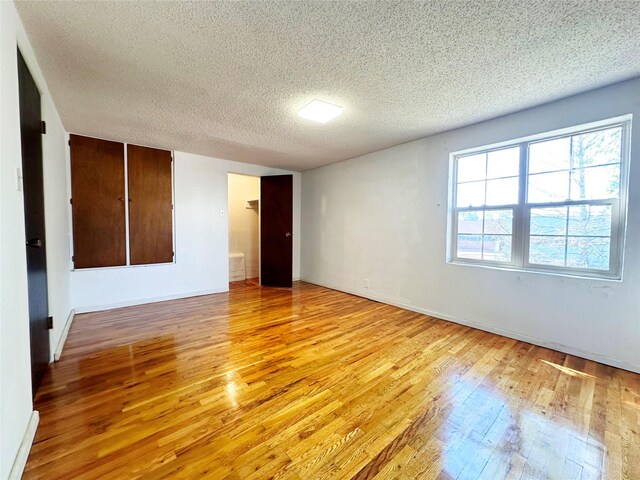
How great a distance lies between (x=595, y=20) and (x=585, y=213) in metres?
1.62

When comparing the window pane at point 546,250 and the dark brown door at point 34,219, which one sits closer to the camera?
the dark brown door at point 34,219

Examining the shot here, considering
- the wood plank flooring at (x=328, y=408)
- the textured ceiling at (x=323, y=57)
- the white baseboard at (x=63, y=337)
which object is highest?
the textured ceiling at (x=323, y=57)

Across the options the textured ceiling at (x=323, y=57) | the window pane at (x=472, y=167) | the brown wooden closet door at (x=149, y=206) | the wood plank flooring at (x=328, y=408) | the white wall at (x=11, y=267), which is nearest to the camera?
the white wall at (x=11, y=267)

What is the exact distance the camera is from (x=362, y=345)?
2586mm

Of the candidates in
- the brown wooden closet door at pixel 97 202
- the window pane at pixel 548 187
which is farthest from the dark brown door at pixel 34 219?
the window pane at pixel 548 187

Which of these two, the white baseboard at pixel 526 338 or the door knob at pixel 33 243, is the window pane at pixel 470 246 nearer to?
the white baseboard at pixel 526 338

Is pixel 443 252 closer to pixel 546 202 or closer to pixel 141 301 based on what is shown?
pixel 546 202

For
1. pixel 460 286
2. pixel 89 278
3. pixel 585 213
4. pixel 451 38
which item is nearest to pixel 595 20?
pixel 451 38

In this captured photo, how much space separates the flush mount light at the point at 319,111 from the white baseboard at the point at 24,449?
2944mm

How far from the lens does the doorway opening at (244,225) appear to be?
5.80 meters

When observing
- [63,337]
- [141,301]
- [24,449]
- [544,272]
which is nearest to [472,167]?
[544,272]

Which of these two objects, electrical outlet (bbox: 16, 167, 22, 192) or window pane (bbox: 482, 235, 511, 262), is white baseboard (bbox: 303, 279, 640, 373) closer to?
window pane (bbox: 482, 235, 511, 262)

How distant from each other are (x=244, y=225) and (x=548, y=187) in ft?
A: 17.4

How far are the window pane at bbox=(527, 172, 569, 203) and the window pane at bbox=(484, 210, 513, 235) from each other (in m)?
0.26
